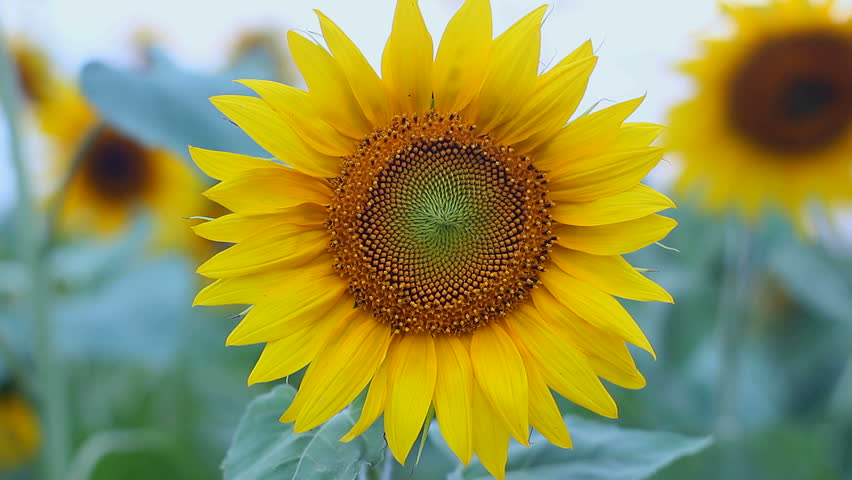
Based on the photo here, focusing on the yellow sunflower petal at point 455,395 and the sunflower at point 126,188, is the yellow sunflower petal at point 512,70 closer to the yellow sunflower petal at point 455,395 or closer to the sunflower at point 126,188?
the yellow sunflower petal at point 455,395

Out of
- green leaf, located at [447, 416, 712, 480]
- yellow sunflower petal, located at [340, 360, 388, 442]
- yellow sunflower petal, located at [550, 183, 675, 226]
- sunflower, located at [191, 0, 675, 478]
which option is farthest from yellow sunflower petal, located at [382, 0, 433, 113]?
green leaf, located at [447, 416, 712, 480]

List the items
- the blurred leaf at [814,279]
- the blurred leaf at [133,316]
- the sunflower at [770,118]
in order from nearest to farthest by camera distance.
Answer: the blurred leaf at [133,316], the sunflower at [770,118], the blurred leaf at [814,279]

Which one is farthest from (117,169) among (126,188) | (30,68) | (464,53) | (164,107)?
(464,53)

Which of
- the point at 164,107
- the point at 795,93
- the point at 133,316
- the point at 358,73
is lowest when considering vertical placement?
the point at 133,316

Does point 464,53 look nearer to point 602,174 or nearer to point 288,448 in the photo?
point 602,174

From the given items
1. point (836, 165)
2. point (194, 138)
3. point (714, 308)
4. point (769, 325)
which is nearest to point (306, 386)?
point (194, 138)

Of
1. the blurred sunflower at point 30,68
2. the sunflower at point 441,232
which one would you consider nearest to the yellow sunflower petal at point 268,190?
the sunflower at point 441,232
